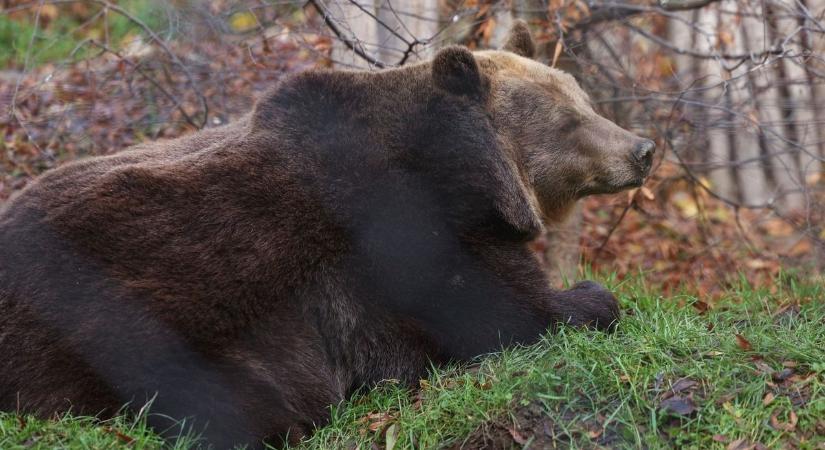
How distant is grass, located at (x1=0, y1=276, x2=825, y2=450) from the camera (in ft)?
13.6

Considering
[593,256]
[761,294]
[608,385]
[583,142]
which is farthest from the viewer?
[593,256]

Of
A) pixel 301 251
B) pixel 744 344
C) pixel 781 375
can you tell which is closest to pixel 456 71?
pixel 301 251

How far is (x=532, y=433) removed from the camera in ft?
14.1

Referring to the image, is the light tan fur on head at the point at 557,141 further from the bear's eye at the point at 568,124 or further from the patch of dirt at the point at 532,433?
the patch of dirt at the point at 532,433

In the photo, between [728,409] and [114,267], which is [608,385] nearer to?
[728,409]

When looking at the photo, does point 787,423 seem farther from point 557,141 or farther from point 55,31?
point 55,31

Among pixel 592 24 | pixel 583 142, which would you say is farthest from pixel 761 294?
pixel 592 24

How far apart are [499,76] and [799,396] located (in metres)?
2.55

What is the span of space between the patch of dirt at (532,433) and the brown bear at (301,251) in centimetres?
80

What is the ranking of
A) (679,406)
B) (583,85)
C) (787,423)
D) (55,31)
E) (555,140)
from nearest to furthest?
(787,423) < (679,406) < (555,140) < (583,85) < (55,31)

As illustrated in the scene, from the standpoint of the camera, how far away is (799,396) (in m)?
4.25

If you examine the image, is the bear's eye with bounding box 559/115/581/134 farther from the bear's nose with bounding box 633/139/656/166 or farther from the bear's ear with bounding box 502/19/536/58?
the bear's ear with bounding box 502/19/536/58

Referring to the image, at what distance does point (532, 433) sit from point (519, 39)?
2.94 meters

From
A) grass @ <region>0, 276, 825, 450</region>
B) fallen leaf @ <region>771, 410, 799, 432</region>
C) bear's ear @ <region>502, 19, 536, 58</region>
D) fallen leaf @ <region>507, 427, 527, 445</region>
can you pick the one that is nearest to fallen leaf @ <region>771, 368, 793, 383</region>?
grass @ <region>0, 276, 825, 450</region>
